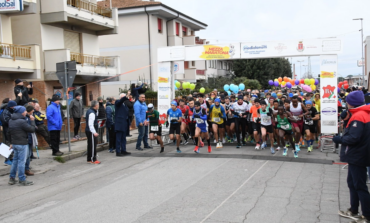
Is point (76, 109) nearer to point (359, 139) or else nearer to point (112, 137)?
point (112, 137)

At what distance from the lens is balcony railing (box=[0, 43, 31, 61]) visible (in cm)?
1782

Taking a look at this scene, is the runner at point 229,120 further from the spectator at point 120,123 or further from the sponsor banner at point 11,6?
the sponsor banner at point 11,6

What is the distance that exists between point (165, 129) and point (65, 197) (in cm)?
816

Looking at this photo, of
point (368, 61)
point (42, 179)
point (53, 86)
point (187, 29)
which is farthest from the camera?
point (187, 29)

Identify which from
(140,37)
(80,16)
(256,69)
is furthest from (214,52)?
(256,69)

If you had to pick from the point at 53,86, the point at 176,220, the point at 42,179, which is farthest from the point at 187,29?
the point at 176,220

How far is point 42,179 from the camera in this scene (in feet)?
30.1

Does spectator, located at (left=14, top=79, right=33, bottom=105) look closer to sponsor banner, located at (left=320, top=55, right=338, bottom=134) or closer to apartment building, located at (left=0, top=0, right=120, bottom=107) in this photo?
apartment building, located at (left=0, top=0, right=120, bottom=107)

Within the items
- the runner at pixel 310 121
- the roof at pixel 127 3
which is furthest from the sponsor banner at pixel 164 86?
the roof at pixel 127 3

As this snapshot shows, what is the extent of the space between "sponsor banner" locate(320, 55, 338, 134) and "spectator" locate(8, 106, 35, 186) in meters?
9.53

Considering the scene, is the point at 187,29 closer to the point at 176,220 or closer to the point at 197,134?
the point at 197,134

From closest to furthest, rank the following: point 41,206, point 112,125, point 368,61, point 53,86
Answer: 1. point 41,206
2. point 368,61
3. point 112,125
4. point 53,86

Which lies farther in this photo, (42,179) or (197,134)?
(197,134)

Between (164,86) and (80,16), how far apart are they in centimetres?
1100
